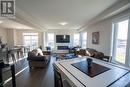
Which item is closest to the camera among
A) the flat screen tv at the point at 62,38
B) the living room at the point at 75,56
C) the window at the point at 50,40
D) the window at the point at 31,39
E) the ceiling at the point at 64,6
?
the living room at the point at 75,56

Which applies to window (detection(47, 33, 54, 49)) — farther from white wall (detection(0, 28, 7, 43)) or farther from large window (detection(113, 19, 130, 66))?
large window (detection(113, 19, 130, 66))

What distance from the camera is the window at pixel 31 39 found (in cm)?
1059

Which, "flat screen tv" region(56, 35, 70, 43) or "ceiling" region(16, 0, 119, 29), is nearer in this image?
"ceiling" region(16, 0, 119, 29)

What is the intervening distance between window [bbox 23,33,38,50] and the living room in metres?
0.30

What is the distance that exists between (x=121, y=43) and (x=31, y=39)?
8.97 metres

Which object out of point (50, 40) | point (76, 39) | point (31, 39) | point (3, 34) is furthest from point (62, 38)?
point (3, 34)

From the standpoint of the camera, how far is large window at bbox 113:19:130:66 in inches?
143

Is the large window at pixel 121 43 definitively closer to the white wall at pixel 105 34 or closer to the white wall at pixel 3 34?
the white wall at pixel 105 34

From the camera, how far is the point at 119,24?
4.28m

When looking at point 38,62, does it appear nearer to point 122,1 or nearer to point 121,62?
point 121,62

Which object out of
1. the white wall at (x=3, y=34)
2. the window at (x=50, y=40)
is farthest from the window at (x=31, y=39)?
the white wall at (x=3, y=34)

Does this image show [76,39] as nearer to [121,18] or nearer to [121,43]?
[121,43]

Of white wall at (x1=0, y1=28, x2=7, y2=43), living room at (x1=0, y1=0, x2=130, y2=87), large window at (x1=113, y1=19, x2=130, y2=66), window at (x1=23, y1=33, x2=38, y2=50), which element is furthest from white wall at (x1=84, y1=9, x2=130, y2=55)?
white wall at (x1=0, y1=28, x2=7, y2=43)

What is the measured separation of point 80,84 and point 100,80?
Result: 31 centimetres
